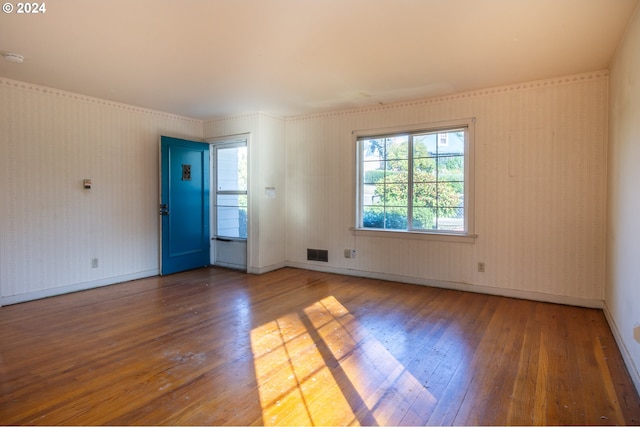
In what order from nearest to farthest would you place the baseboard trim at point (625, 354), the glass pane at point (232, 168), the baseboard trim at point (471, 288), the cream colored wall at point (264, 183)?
the baseboard trim at point (625, 354) < the baseboard trim at point (471, 288) < the cream colored wall at point (264, 183) < the glass pane at point (232, 168)

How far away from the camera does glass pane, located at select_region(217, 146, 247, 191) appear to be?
5933 mm

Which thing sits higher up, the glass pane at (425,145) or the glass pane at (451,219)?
the glass pane at (425,145)

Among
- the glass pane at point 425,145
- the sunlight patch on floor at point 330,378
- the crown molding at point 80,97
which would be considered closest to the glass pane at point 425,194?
the glass pane at point 425,145

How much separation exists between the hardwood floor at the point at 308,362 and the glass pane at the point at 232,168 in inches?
88.1

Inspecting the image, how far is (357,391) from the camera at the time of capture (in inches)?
88.5

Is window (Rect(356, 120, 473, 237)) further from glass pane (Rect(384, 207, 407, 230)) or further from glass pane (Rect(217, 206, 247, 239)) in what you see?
glass pane (Rect(217, 206, 247, 239))

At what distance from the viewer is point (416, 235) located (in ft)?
16.0

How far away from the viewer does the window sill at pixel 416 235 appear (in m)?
4.54

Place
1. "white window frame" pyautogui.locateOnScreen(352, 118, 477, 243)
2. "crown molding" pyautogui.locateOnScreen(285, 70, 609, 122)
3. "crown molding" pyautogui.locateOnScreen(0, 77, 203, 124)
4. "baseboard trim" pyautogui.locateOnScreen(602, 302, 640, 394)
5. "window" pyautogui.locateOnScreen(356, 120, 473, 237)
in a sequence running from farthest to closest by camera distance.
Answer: "window" pyautogui.locateOnScreen(356, 120, 473, 237) < "white window frame" pyautogui.locateOnScreen(352, 118, 477, 243) < "crown molding" pyautogui.locateOnScreen(0, 77, 203, 124) < "crown molding" pyautogui.locateOnScreen(285, 70, 609, 122) < "baseboard trim" pyautogui.locateOnScreen(602, 302, 640, 394)

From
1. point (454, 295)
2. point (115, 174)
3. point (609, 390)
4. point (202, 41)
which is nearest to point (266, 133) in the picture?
point (115, 174)

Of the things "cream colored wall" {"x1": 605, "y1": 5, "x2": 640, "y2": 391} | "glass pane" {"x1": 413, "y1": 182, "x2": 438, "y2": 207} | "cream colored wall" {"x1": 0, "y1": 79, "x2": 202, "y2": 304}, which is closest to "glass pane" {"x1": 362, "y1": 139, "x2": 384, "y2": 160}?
"glass pane" {"x1": 413, "y1": 182, "x2": 438, "y2": 207}

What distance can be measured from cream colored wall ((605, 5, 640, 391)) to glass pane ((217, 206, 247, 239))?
4.76m

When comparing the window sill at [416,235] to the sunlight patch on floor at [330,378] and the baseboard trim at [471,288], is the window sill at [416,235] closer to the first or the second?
the baseboard trim at [471,288]

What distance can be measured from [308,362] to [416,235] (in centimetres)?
275
